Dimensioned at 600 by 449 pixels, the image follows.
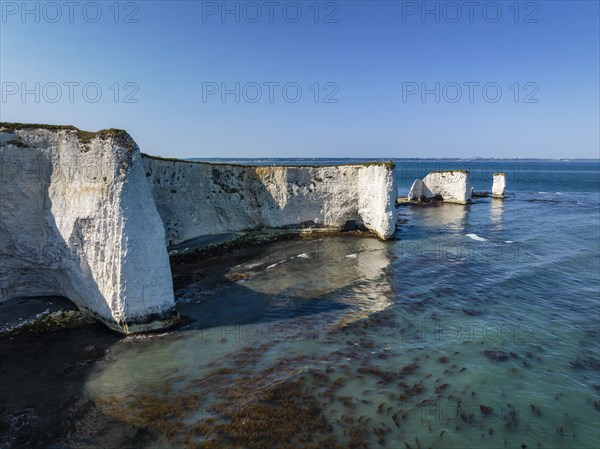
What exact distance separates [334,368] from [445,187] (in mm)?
56663

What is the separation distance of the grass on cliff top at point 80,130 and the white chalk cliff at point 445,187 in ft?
179

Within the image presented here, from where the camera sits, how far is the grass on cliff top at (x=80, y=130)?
14.7 m

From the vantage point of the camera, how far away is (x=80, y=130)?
15172mm

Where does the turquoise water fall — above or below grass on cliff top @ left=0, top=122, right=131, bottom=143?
below

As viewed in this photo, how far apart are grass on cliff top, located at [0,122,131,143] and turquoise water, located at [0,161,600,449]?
8593mm

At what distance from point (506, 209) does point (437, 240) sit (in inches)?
1088

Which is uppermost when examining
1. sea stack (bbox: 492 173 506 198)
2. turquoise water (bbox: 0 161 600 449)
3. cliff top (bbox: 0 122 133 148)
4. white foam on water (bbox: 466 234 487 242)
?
cliff top (bbox: 0 122 133 148)

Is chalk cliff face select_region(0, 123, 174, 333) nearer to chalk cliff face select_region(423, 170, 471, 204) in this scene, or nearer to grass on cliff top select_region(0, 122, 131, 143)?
grass on cliff top select_region(0, 122, 131, 143)

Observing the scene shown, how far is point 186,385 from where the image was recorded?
37.9ft

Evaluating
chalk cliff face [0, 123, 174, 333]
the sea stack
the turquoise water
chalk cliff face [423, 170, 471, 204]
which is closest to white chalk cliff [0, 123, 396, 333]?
chalk cliff face [0, 123, 174, 333]

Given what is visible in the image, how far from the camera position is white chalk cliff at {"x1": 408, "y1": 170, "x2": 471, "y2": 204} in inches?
2341

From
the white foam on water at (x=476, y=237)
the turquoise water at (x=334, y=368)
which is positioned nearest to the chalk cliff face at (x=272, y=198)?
the turquoise water at (x=334, y=368)

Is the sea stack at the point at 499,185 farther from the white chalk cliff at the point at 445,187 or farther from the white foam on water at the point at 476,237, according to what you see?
the white foam on water at the point at 476,237

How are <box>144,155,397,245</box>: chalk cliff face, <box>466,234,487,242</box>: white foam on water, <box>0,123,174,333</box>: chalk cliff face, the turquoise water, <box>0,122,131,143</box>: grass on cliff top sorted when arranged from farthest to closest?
<box>466,234,487,242</box>: white foam on water, <box>144,155,397,245</box>: chalk cliff face, <box>0,122,131,143</box>: grass on cliff top, <box>0,123,174,333</box>: chalk cliff face, the turquoise water
